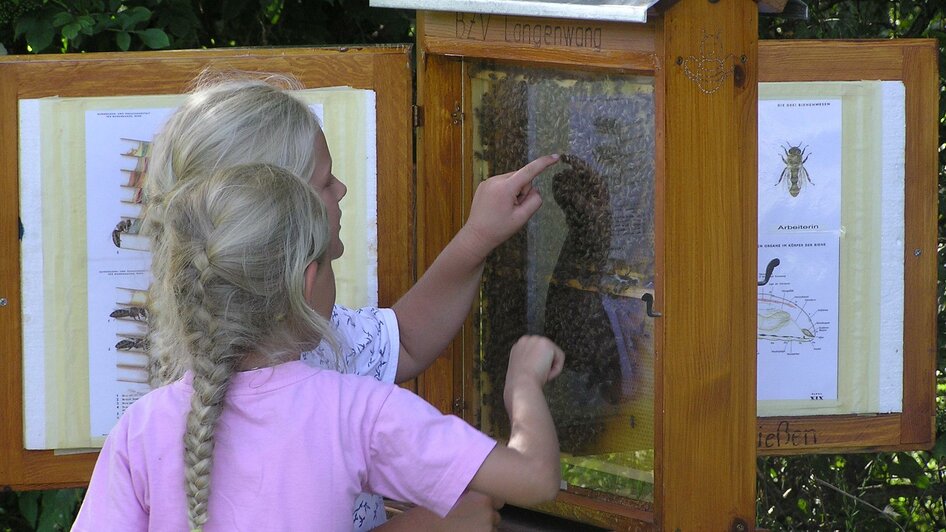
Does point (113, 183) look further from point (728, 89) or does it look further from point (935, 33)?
point (935, 33)

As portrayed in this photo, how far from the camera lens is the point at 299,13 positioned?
3.80m

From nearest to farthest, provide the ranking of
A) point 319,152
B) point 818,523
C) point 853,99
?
1. point 319,152
2. point 853,99
3. point 818,523

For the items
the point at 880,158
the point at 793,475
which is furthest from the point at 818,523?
the point at 880,158

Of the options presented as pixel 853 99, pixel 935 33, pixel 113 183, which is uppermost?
pixel 935 33

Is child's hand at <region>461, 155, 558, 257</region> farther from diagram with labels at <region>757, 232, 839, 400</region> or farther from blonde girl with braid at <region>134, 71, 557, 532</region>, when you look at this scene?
diagram with labels at <region>757, 232, 839, 400</region>

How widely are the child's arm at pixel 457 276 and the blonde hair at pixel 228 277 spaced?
53 cm

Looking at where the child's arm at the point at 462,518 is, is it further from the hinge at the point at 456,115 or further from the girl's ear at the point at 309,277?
the hinge at the point at 456,115

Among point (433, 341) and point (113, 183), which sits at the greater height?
point (113, 183)

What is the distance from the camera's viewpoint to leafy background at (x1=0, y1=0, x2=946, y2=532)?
10.8 feet

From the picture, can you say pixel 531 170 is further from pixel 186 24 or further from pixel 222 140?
pixel 186 24

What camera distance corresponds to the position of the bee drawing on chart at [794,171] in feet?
8.41

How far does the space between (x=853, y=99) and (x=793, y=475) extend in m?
2.26

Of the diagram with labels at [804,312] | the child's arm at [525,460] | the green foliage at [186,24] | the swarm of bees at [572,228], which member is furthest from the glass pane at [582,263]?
the green foliage at [186,24]

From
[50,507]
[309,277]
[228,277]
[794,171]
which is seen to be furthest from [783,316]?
[50,507]
